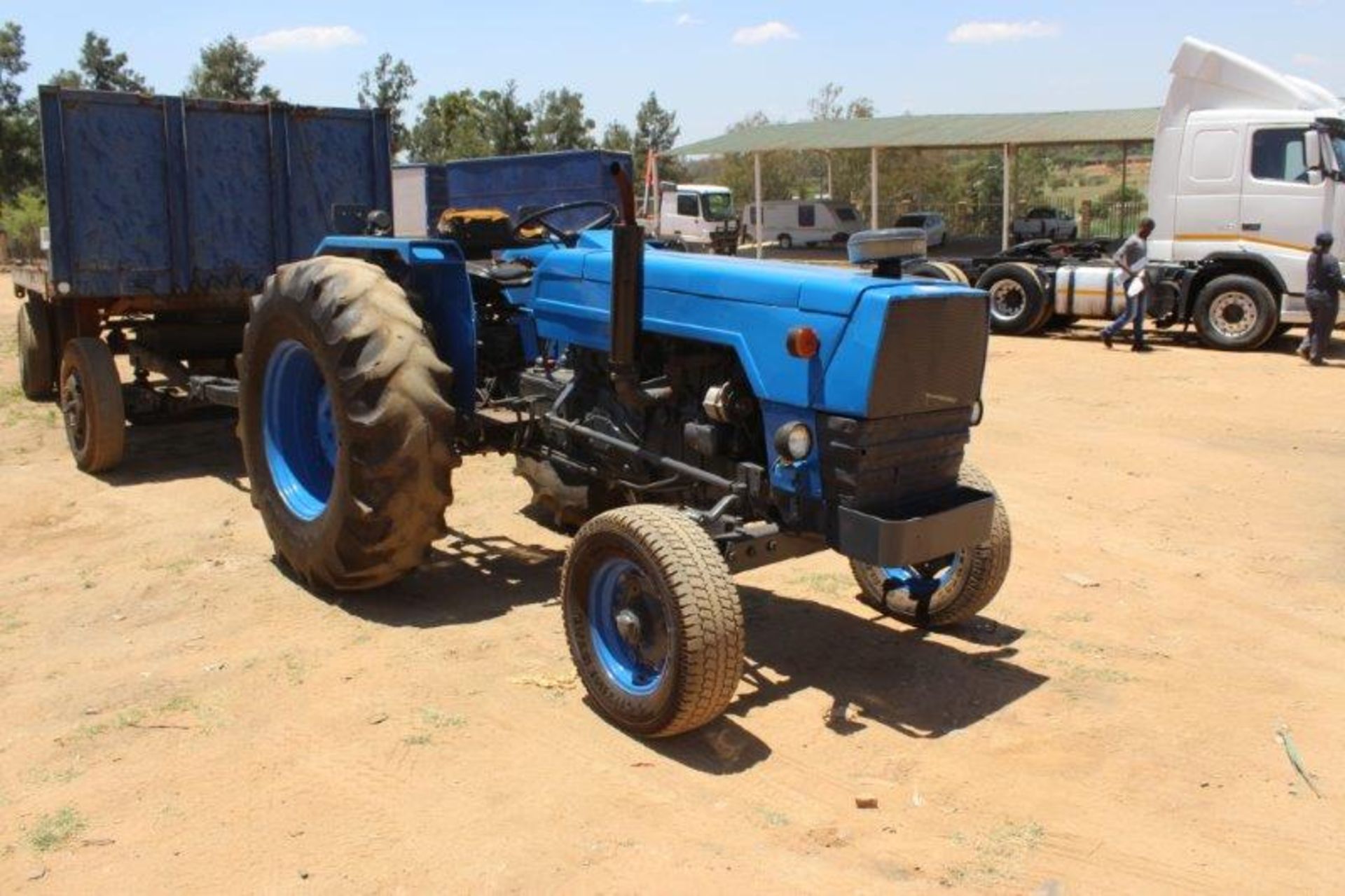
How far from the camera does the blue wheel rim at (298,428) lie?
6.00 metres

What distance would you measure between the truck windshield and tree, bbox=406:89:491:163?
558 inches

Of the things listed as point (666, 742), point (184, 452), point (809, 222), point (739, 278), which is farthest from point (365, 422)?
point (809, 222)

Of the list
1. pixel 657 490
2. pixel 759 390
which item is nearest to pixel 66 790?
pixel 657 490

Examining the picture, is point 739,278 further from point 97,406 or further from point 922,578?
point 97,406

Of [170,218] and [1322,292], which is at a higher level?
[170,218]

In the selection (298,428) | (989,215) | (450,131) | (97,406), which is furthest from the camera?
(450,131)

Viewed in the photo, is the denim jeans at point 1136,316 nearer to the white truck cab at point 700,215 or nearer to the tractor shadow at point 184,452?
the tractor shadow at point 184,452

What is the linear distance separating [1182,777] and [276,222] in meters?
7.07

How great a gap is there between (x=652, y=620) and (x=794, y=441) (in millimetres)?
795

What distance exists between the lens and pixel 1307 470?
845 cm

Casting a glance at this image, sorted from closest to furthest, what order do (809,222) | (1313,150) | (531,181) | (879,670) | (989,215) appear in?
(879,670)
(531,181)
(1313,150)
(809,222)
(989,215)

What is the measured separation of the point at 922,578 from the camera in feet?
16.8

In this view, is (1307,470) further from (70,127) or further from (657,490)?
(70,127)

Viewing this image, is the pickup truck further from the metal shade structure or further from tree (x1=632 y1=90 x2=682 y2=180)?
tree (x1=632 y1=90 x2=682 y2=180)
